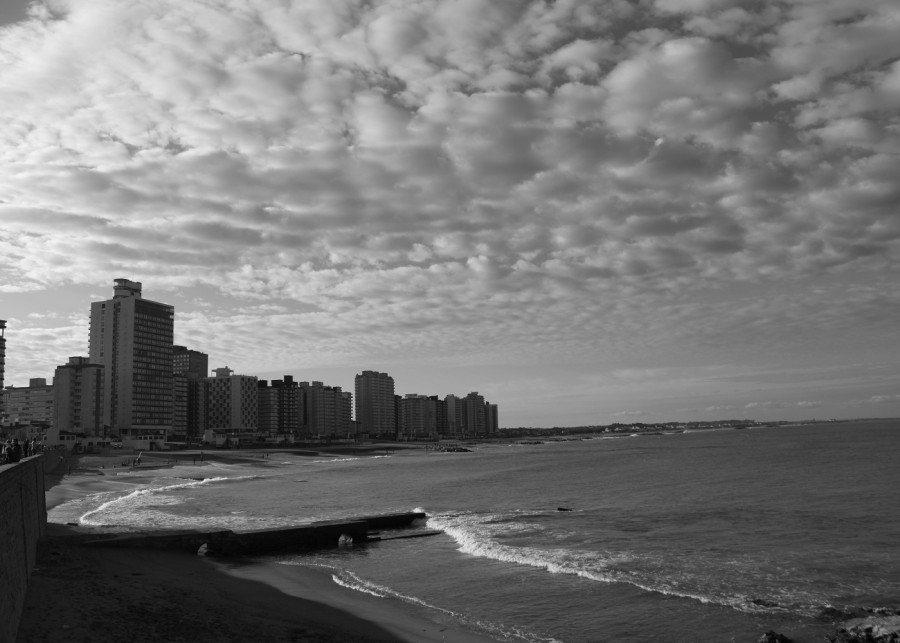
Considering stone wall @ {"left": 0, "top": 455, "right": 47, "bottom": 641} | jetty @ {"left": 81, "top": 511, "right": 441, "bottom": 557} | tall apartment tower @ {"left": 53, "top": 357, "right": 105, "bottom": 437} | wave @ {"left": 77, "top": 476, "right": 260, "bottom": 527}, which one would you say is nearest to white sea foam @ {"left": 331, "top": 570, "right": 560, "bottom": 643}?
jetty @ {"left": 81, "top": 511, "right": 441, "bottom": 557}

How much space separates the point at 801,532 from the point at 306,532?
23.8m

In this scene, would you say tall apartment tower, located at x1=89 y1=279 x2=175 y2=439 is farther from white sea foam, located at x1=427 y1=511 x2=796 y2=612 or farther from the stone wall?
the stone wall

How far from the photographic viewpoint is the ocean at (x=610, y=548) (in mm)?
19953

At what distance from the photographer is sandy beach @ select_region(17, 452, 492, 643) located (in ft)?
54.1

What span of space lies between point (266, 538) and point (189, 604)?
12668mm

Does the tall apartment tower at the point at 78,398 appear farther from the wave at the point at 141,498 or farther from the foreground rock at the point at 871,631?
the foreground rock at the point at 871,631

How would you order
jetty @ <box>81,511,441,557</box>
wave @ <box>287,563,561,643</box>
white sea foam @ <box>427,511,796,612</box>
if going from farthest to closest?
jetty @ <box>81,511,441,557</box>
white sea foam @ <box>427,511,796,612</box>
wave @ <box>287,563,561,643</box>

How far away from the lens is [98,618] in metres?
16.8

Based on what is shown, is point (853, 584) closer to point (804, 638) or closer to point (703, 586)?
point (703, 586)

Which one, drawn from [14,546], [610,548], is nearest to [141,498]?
[610,548]

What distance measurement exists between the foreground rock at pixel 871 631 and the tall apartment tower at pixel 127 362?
640 ft

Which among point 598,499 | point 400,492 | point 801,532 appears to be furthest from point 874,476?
point 400,492

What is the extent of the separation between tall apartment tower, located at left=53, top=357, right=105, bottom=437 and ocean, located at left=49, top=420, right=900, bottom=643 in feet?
457

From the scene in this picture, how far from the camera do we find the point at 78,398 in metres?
186
